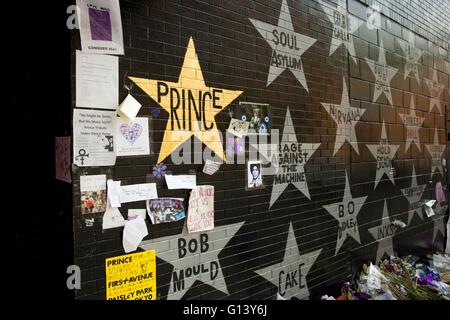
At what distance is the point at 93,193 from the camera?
2.88 m

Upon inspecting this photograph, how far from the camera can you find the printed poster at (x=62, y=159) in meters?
2.85

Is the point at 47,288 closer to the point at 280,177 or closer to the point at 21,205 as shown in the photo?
the point at 21,205

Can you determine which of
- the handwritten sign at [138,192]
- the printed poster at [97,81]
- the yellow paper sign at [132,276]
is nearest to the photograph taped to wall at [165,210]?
the handwritten sign at [138,192]

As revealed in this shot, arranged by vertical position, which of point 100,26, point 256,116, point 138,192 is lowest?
point 138,192

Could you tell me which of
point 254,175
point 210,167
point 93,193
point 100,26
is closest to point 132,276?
point 93,193

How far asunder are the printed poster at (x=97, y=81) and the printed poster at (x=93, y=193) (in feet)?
1.56

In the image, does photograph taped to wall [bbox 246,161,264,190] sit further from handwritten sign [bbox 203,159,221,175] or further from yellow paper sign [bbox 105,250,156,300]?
yellow paper sign [bbox 105,250,156,300]

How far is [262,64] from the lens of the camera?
13.7ft

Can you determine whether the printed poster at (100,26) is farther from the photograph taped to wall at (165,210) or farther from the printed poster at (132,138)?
the photograph taped to wall at (165,210)

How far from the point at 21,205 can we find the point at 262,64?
95.0 inches

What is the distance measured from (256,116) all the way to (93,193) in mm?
1778

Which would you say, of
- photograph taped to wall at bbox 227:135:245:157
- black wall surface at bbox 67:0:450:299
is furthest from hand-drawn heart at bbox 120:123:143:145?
photograph taped to wall at bbox 227:135:245:157

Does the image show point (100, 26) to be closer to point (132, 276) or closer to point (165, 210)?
point (165, 210)
